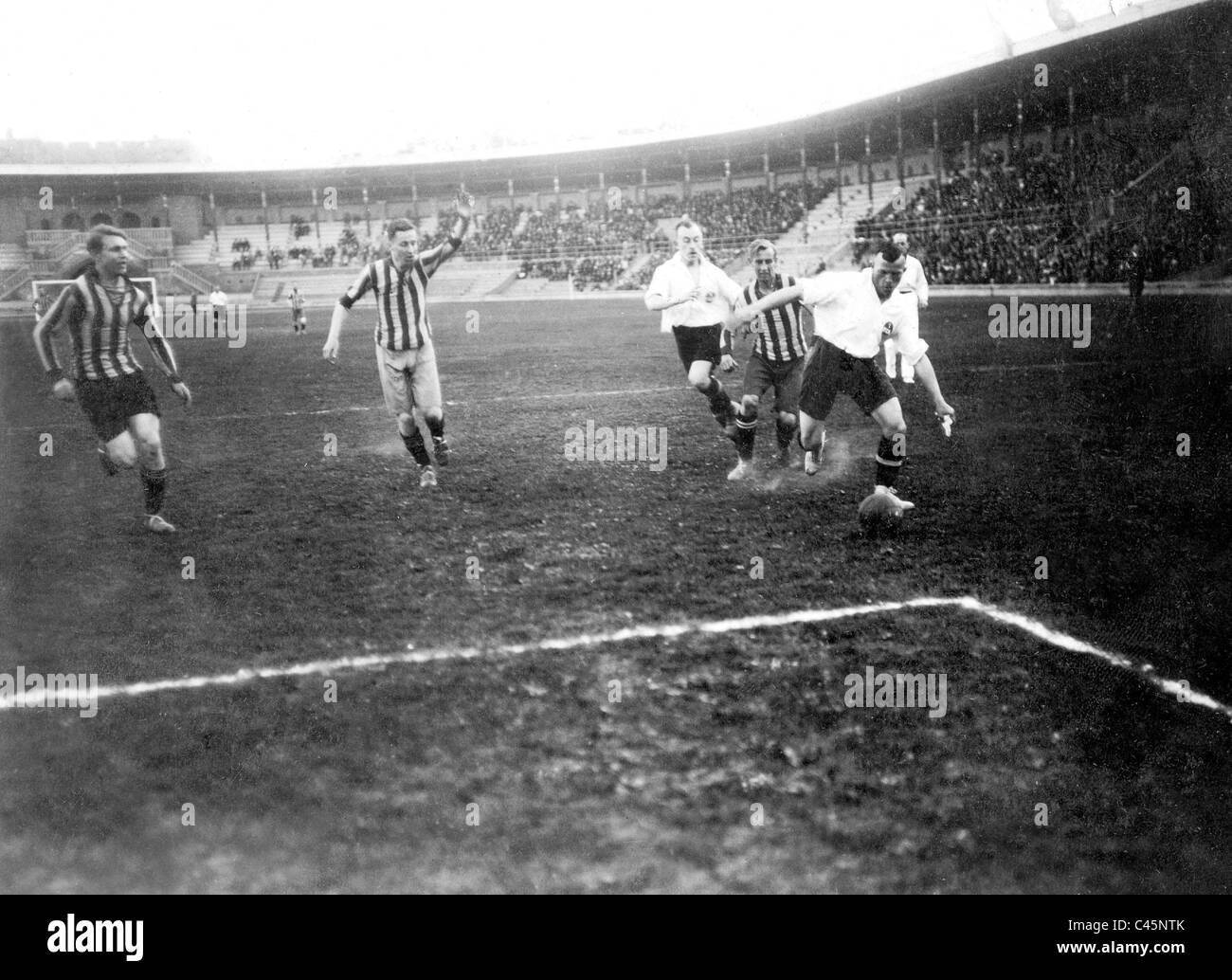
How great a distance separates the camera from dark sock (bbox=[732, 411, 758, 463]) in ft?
20.7

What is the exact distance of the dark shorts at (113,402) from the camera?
196 inches

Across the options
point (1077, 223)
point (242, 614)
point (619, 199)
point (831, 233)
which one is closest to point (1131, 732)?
point (242, 614)

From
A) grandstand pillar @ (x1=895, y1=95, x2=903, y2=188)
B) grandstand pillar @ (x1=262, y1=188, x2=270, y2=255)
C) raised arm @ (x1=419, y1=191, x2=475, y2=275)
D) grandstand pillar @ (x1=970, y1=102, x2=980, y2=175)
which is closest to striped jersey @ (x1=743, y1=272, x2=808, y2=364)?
grandstand pillar @ (x1=895, y1=95, x2=903, y2=188)

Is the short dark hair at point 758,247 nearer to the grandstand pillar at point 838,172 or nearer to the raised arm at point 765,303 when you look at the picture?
the raised arm at point 765,303

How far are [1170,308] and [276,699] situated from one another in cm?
742

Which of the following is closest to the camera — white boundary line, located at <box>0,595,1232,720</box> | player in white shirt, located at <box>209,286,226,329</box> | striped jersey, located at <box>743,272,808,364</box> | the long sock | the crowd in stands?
white boundary line, located at <box>0,595,1232,720</box>

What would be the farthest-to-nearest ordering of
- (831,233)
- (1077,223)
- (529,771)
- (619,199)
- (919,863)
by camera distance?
1. (1077,223)
2. (619,199)
3. (831,233)
4. (529,771)
5. (919,863)

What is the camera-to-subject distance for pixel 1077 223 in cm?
1005

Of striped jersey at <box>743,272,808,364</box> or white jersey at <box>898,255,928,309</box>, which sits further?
striped jersey at <box>743,272,808,364</box>

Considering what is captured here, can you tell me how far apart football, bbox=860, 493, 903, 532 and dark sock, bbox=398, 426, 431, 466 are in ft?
9.65

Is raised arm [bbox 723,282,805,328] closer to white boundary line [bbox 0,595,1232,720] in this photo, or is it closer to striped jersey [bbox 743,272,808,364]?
striped jersey [bbox 743,272,808,364]

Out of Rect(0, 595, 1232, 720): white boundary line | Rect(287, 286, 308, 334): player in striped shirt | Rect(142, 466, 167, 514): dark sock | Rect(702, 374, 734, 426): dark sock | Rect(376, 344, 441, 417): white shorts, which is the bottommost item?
Rect(0, 595, 1232, 720): white boundary line

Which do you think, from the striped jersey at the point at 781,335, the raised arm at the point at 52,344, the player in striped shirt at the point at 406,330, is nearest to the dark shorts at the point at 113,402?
the raised arm at the point at 52,344
